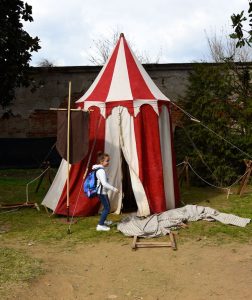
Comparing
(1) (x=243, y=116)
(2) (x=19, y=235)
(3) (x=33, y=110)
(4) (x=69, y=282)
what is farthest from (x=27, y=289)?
(3) (x=33, y=110)

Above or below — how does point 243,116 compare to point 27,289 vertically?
above

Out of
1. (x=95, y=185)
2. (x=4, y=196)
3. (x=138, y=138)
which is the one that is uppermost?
(x=138, y=138)

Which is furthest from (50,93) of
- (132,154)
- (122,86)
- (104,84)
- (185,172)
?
(132,154)

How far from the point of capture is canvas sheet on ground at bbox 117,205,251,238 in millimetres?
7836

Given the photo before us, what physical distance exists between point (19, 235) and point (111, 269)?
2.55m

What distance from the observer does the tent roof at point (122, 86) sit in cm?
945

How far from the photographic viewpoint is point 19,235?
793cm

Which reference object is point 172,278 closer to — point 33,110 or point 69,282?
point 69,282

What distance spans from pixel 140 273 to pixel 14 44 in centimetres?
1118

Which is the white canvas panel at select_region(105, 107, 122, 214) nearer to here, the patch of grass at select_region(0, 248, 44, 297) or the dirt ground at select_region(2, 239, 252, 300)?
the dirt ground at select_region(2, 239, 252, 300)

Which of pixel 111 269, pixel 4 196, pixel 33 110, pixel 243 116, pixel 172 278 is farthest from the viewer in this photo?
pixel 33 110

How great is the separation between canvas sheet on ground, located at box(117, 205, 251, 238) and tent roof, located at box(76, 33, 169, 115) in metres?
2.26

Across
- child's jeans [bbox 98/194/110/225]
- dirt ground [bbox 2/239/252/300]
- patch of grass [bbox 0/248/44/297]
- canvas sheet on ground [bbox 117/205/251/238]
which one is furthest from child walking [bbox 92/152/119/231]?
patch of grass [bbox 0/248/44/297]

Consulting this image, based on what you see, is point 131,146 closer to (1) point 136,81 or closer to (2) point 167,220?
(1) point 136,81
